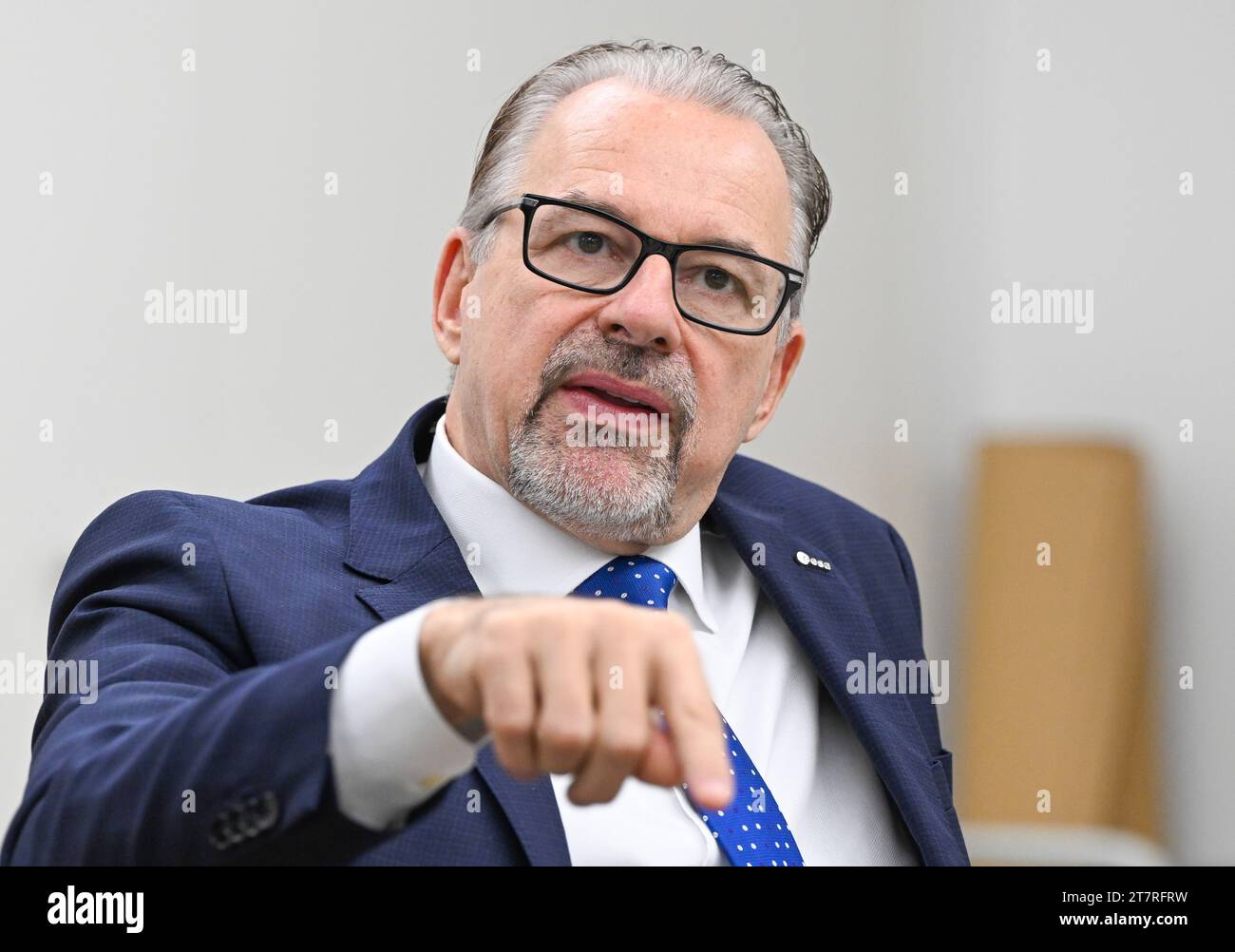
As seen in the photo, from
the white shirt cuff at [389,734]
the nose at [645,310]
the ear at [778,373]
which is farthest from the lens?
the ear at [778,373]

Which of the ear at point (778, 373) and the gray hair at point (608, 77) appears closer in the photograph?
the gray hair at point (608, 77)

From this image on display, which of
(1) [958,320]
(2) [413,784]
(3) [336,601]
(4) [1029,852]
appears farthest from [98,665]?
(1) [958,320]

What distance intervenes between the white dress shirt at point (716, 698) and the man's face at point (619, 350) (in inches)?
1.4

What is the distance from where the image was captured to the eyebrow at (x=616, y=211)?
1402mm

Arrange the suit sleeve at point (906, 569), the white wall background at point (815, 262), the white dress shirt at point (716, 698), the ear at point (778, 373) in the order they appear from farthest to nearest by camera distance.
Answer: the white wall background at point (815, 262), the suit sleeve at point (906, 569), the ear at point (778, 373), the white dress shirt at point (716, 698)

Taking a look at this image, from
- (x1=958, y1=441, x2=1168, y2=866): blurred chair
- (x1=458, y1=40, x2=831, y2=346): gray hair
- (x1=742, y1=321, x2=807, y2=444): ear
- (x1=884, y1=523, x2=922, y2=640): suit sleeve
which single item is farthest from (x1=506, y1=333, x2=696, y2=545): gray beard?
(x1=958, y1=441, x2=1168, y2=866): blurred chair

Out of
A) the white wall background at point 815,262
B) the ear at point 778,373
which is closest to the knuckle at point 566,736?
the ear at point 778,373

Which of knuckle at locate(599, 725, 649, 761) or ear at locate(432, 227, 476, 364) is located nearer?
knuckle at locate(599, 725, 649, 761)

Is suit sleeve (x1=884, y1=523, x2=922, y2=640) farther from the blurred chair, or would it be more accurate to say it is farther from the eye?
the blurred chair

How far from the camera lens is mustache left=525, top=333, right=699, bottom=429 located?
4.52 ft

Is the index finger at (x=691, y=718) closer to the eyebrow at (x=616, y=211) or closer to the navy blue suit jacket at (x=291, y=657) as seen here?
the navy blue suit jacket at (x=291, y=657)

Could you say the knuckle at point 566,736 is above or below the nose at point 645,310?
below

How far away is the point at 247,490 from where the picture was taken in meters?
2.45

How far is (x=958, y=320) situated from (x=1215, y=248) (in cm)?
54
